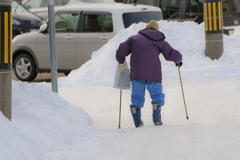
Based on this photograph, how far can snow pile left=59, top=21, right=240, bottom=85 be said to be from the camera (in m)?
13.1

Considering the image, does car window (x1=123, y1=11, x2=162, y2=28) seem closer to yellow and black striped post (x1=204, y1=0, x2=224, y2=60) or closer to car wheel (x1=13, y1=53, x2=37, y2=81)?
yellow and black striped post (x1=204, y1=0, x2=224, y2=60)

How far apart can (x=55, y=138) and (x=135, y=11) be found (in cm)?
802

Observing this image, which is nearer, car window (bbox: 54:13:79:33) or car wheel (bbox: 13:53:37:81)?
car window (bbox: 54:13:79:33)

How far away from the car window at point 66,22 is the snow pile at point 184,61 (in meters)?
0.96

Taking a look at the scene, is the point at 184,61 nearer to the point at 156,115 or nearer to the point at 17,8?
the point at 156,115

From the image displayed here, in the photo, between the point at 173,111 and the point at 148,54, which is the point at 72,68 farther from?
the point at 148,54

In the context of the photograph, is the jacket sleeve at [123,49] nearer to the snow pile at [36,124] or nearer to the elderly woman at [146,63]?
the elderly woman at [146,63]

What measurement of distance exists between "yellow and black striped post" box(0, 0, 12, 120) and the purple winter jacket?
188cm

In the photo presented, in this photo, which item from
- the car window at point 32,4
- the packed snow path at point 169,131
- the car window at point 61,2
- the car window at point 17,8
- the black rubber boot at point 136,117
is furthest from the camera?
the car window at point 32,4

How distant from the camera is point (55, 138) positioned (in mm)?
6500

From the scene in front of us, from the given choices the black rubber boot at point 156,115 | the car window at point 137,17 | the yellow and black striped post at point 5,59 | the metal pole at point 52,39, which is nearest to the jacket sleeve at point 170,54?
the black rubber boot at point 156,115

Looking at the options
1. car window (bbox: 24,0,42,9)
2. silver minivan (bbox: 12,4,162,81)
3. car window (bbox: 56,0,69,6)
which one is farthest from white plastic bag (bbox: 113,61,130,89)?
car window (bbox: 24,0,42,9)

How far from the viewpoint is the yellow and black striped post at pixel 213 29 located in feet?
45.8

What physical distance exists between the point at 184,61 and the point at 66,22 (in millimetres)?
2957
